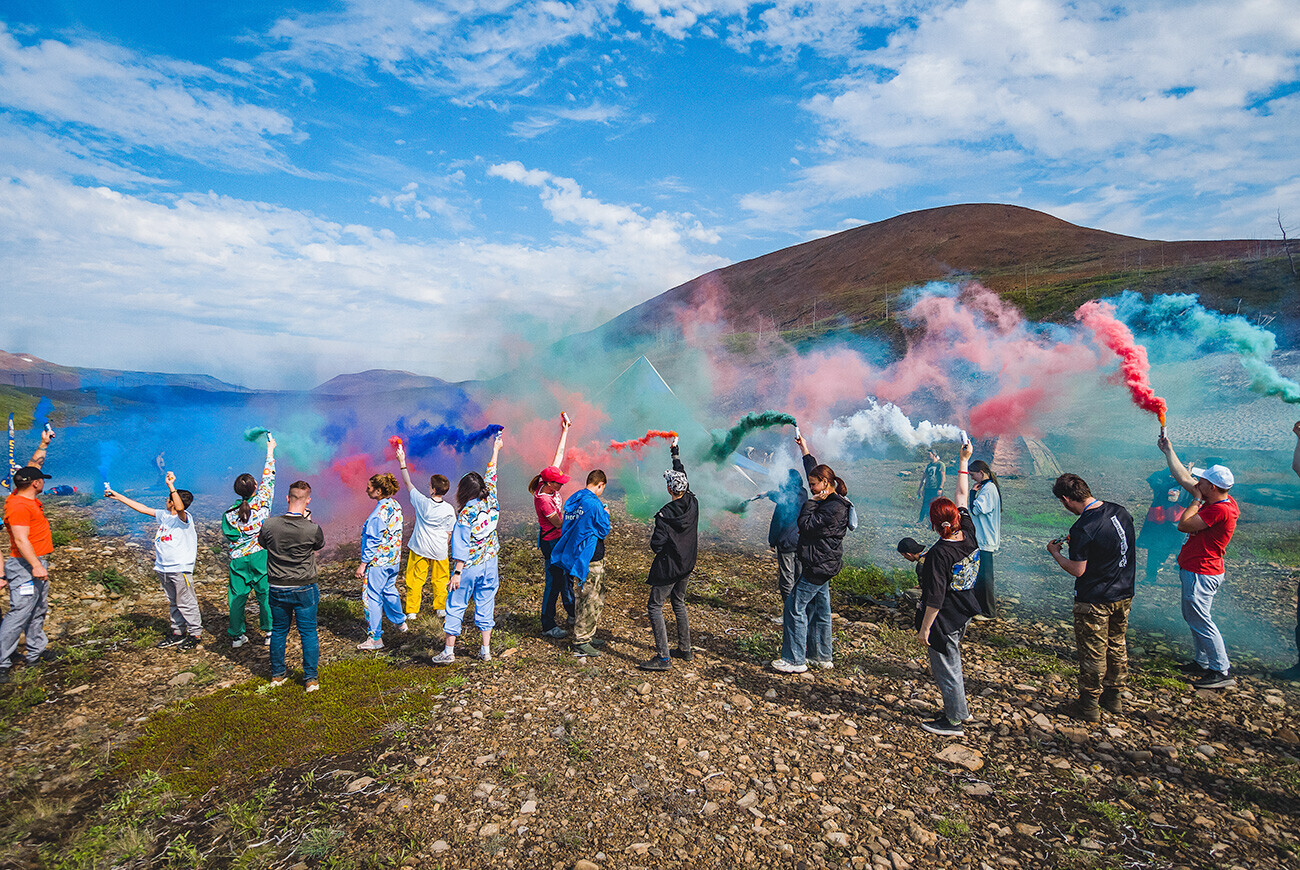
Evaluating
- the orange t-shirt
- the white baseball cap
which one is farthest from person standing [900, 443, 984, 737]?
the orange t-shirt

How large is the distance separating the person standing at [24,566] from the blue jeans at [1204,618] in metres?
13.1

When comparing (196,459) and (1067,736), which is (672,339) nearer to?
(196,459)

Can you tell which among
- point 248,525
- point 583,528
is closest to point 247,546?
point 248,525

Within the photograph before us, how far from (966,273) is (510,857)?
95.3 m

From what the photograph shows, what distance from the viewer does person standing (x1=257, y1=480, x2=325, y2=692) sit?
6.02m

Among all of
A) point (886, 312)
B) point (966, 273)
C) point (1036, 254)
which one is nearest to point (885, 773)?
point (886, 312)

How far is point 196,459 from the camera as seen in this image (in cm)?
2106

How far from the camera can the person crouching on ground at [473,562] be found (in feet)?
22.4

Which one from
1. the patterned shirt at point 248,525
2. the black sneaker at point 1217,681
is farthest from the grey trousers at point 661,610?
the black sneaker at point 1217,681

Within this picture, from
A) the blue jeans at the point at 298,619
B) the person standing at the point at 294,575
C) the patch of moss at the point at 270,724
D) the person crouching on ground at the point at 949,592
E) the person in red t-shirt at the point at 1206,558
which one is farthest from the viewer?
the person in red t-shirt at the point at 1206,558

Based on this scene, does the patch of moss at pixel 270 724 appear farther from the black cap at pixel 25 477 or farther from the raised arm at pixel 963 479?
the raised arm at pixel 963 479

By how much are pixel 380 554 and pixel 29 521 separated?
3.81 meters

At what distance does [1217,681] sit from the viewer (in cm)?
648

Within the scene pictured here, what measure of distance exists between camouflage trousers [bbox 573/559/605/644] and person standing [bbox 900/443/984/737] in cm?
379
